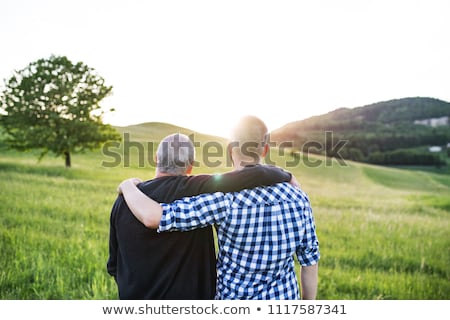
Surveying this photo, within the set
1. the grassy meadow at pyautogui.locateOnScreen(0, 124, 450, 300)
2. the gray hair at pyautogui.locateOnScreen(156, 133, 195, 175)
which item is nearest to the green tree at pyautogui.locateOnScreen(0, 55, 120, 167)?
the grassy meadow at pyautogui.locateOnScreen(0, 124, 450, 300)

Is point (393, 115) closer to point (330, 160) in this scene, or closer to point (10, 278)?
point (330, 160)

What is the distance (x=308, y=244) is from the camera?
5.99 feet

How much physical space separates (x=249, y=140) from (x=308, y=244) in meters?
0.56

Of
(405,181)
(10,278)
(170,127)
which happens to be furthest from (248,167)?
(405,181)

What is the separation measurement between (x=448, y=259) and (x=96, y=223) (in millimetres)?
4279

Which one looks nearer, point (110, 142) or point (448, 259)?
point (448, 259)

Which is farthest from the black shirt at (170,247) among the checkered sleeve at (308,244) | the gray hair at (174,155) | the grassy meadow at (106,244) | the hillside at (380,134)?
the hillside at (380,134)

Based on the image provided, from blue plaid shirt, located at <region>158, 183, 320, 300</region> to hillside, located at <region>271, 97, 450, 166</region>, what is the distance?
41.1 feet

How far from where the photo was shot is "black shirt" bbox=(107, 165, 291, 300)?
176 cm

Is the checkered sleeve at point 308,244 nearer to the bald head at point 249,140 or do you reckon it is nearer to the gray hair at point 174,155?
the bald head at point 249,140

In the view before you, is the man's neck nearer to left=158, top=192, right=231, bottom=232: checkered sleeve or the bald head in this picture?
the bald head

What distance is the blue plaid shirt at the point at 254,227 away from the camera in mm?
1714

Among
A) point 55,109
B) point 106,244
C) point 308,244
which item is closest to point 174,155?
point 308,244

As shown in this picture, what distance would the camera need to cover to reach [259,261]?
1753 mm
